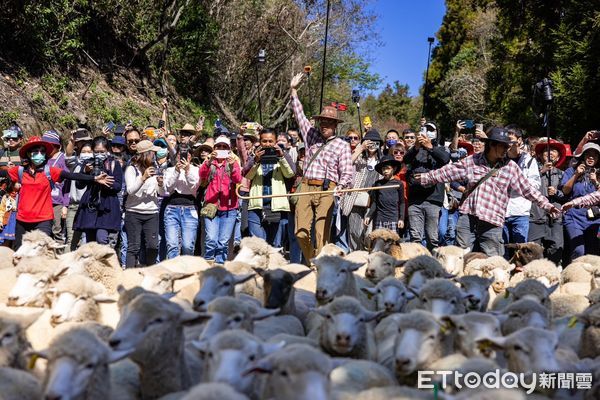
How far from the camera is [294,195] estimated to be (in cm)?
890

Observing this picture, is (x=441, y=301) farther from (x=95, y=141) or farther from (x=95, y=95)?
(x=95, y=95)

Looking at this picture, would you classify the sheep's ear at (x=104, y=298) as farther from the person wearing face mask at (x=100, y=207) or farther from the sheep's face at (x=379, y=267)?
the person wearing face mask at (x=100, y=207)

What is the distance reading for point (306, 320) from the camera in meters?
5.99

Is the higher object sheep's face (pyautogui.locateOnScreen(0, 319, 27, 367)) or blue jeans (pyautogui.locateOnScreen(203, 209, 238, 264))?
blue jeans (pyautogui.locateOnScreen(203, 209, 238, 264))

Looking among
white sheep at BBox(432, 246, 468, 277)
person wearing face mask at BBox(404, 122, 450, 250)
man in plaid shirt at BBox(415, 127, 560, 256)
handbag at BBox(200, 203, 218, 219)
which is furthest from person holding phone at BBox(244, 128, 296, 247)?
man in plaid shirt at BBox(415, 127, 560, 256)

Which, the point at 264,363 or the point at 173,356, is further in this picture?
the point at 173,356

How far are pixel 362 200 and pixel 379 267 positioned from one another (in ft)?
8.77

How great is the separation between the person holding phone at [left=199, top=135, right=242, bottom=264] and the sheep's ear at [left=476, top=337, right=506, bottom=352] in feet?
18.0

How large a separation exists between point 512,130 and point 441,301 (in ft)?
16.0

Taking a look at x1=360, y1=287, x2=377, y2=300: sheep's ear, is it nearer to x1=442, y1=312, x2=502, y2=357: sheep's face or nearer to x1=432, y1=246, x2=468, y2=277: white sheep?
x1=442, y1=312, x2=502, y2=357: sheep's face

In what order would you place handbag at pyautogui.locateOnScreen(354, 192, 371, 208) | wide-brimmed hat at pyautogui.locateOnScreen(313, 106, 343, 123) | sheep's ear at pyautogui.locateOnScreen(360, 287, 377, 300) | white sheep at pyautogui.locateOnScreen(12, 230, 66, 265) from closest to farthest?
sheep's ear at pyautogui.locateOnScreen(360, 287, 377, 300) → white sheep at pyautogui.locateOnScreen(12, 230, 66, 265) → wide-brimmed hat at pyautogui.locateOnScreen(313, 106, 343, 123) → handbag at pyautogui.locateOnScreen(354, 192, 371, 208)

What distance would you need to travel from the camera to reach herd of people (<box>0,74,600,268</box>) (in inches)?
336

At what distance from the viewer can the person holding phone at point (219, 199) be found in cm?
952

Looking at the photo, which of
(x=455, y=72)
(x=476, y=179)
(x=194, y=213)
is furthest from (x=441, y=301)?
(x=455, y=72)
